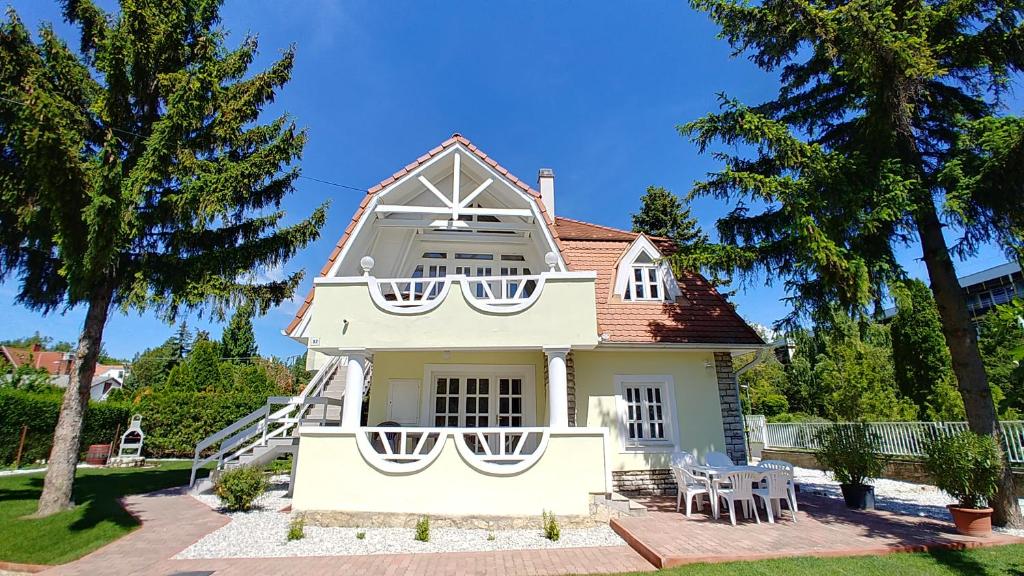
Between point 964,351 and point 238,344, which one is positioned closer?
point 964,351

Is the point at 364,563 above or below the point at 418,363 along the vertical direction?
below

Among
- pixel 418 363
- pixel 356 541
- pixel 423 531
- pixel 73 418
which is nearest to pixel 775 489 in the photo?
pixel 423 531

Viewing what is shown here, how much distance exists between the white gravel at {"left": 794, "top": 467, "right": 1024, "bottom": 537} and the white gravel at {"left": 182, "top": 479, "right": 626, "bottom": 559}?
6.77 metres

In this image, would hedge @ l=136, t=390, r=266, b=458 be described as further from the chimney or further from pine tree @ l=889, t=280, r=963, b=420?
pine tree @ l=889, t=280, r=963, b=420

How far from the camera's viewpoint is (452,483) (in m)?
8.52

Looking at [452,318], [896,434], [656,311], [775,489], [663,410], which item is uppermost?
[656,311]

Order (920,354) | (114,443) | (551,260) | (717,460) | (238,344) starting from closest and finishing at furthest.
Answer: (717,460), (551,260), (114,443), (920,354), (238,344)

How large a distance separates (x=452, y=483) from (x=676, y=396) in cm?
642

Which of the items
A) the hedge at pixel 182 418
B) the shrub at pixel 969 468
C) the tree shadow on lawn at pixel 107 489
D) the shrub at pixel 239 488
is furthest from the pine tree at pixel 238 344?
the shrub at pixel 969 468

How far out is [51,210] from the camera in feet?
26.6

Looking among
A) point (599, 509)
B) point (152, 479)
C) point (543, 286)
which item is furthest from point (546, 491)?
point (152, 479)

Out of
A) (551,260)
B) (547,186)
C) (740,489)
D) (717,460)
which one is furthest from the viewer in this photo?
(547,186)

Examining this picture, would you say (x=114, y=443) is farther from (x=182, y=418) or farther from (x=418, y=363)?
(x=418, y=363)

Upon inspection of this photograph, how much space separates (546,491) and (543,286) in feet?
13.5
